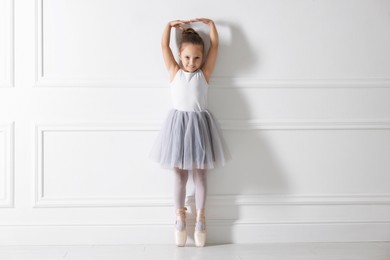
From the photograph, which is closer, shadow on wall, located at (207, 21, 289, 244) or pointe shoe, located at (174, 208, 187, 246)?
pointe shoe, located at (174, 208, 187, 246)

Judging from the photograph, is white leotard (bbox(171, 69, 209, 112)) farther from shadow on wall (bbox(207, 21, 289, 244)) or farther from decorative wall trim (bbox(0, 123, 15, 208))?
decorative wall trim (bbox(0, 123, 15, 208))

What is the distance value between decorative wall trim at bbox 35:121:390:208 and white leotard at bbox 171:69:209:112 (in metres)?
0.20

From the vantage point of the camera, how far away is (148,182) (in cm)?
254

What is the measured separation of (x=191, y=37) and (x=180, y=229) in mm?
1032

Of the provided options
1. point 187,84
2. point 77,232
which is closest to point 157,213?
point 77,232

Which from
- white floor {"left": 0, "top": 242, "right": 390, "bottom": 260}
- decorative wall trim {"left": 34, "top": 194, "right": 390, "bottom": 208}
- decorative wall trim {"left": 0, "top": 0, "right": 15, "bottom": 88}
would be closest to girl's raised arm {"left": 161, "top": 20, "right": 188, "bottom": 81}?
decorative wall trim {"left": 34, "top": 194, "right": 390, "bottom": 208}

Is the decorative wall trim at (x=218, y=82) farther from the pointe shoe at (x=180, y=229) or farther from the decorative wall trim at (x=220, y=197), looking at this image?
the pointe shoe at (x=180, y=229)

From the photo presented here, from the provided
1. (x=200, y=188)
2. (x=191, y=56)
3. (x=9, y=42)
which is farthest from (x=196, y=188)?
(x=9, y=42)

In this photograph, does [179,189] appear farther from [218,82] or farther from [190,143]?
[218,82]

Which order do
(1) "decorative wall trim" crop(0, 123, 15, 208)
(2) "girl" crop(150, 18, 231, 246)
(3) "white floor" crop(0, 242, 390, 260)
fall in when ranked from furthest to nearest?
1. (1) "decorative wall trim" crop(0, 123, 15, 208)
2. (2) "girl" crop(150, 18, 231, 246)
3. (3) "white floor" crop(0, 242, 390, 260)

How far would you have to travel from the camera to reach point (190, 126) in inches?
94.0

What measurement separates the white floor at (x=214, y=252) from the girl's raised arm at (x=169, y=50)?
3.08 ft

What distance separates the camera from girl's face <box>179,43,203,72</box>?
243cm

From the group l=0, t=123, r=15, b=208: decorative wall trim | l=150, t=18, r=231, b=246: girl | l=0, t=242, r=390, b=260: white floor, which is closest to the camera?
l=0, t=242, r=390, b=260: white floor
